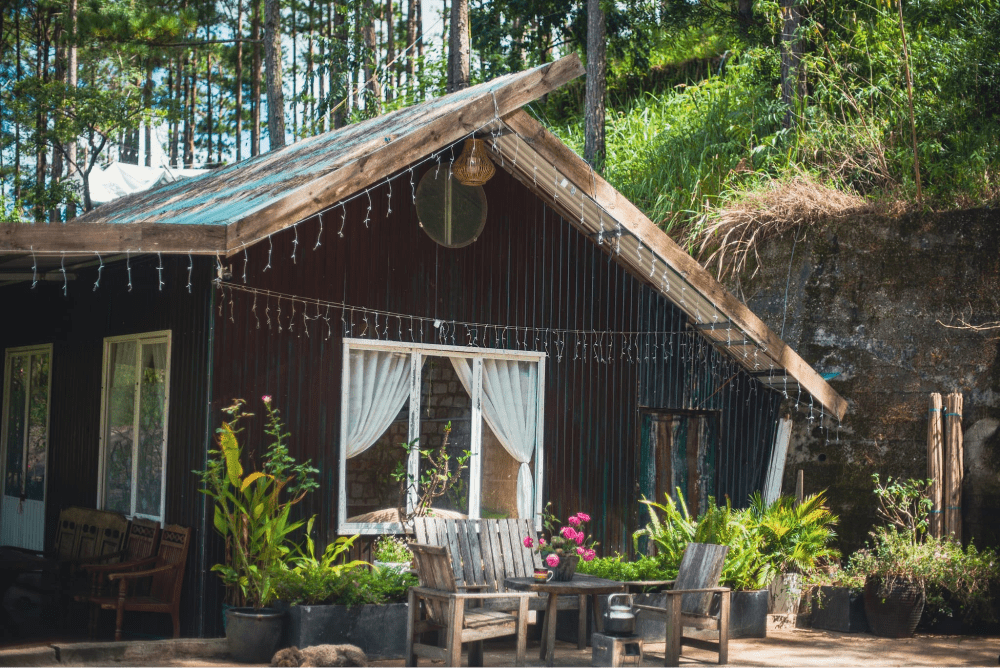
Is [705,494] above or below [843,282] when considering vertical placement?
below

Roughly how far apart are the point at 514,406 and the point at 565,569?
1925 mm

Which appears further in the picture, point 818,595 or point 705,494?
point 705,494

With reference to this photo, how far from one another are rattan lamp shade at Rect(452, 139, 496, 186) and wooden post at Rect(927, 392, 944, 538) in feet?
15.5

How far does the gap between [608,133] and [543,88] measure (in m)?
10.6

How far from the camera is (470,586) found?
23.4ft

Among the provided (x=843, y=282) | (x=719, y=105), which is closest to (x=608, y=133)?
(x=719, y=105)

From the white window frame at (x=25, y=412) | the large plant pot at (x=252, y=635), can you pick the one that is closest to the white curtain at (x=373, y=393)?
the large plant pot at (x=252, y=635)

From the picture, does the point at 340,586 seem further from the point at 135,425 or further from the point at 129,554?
the point at 135,425

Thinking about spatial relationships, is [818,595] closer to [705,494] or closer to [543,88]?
[705,494]

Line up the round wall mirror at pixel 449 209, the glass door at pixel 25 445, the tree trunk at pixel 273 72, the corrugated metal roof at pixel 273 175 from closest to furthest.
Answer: the corrugated metal roof at pixel 273 175 < the round wall mirror at pixel 449 209 < the glass door at pixel 25 445 < the tree trunk at pixel 273 72

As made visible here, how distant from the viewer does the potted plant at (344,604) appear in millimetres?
6738

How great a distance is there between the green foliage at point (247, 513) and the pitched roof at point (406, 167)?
52.2 inches

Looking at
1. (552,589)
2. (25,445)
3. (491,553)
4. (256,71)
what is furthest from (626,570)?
(256,71)

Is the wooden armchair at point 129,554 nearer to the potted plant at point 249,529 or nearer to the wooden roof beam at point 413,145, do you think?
the potted plant at point 249,529
